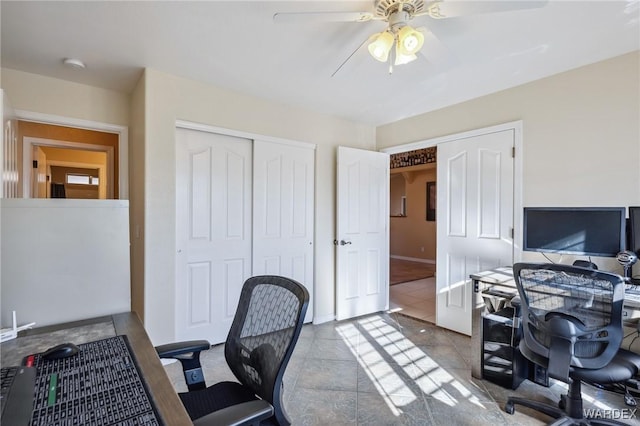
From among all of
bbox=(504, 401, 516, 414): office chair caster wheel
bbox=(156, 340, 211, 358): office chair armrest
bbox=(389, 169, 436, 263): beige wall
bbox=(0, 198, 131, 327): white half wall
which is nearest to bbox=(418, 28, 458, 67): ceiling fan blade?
bbox=(0, 198, 131, 327): white half wall

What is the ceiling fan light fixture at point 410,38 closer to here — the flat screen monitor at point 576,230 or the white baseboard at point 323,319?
the flat screen monitor at point 576,230

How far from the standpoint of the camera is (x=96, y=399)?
0.79 m

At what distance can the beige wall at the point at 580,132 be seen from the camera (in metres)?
2.19

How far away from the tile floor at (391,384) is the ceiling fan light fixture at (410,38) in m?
2.15

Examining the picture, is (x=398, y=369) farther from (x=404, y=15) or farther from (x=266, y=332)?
(x=404, y=15)

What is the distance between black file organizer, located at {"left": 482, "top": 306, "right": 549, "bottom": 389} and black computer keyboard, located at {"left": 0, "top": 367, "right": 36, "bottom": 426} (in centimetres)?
251

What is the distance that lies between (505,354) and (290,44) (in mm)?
2656

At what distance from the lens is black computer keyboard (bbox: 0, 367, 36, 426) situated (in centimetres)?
71

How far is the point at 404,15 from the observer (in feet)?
5.11

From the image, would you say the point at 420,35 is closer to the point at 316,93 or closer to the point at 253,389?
the point at 316,93

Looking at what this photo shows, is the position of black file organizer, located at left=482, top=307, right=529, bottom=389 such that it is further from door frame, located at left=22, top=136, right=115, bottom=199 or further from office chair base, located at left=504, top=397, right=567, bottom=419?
door frame, located at left=22, top=136, right=115, bottom=199

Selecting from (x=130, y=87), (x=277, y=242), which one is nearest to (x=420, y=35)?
(x=277, y=242)

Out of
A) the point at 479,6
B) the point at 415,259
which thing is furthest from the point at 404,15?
the point at 415,259

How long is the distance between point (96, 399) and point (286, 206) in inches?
101
